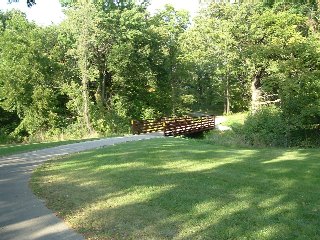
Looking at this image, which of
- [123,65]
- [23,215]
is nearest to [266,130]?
[123,65]

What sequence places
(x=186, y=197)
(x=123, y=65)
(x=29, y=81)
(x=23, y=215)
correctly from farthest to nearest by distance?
1. (x=123, y=65)
2. (x=29, y=81)
3. (x=186, y=197)
4. (x=23, y=215)

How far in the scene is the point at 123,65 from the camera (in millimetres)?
32312

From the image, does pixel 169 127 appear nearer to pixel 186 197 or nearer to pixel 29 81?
pixel 29 81

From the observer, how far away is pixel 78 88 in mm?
31266

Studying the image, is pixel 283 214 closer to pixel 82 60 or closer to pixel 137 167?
pixel 137 167

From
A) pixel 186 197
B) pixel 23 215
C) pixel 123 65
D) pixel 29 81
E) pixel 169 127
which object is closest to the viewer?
pixel 23 215

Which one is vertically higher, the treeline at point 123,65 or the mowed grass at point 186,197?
the treeline at point 123,65

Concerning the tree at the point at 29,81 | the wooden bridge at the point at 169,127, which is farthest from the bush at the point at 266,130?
the tree at the point at 29,81

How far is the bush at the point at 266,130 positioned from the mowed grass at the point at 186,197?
422 inches

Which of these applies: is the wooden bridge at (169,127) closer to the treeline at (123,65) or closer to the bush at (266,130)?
the treeline at (123,65)

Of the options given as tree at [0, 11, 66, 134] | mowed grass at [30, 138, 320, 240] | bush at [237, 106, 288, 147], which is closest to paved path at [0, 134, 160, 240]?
mowed grass at [30, 138, 320, 240]

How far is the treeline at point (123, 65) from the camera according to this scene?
2753 cm

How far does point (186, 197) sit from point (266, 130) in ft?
56.3

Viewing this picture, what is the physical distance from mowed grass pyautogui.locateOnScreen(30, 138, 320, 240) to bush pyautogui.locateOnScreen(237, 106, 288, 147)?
35.2 ft
